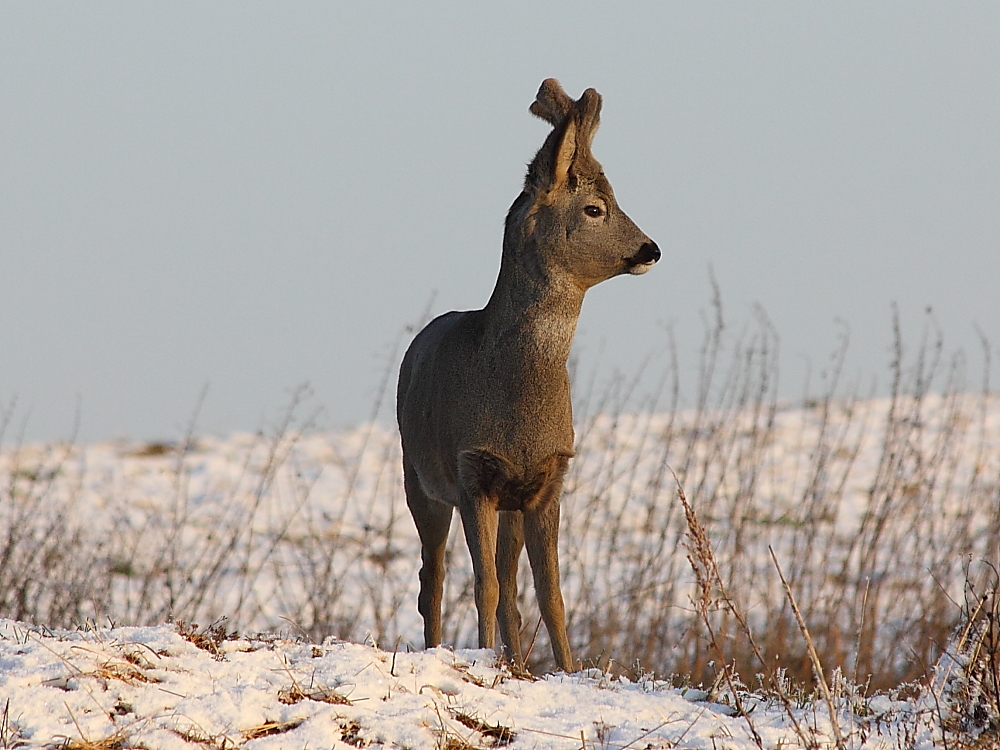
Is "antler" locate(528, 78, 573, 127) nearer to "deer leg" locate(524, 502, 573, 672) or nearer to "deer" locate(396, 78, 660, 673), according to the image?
"deer" locate(396, 78, 660, 673)

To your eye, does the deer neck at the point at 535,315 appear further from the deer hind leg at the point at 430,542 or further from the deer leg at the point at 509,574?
the deer hind leg at the point at 430,542

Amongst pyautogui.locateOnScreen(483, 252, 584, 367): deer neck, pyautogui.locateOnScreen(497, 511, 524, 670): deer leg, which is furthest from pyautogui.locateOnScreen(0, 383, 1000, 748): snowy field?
pyautogui.locateOnScreen(483, 252, 584, 367): deer neck

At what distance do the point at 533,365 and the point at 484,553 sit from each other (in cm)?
76

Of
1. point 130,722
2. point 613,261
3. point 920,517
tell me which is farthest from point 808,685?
point 130,722

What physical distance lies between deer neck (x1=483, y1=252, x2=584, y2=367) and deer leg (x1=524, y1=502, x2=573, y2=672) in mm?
609

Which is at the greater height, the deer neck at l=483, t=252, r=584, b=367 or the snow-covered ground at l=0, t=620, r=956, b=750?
the deer neck at l=483, t=252, r=584, b=367

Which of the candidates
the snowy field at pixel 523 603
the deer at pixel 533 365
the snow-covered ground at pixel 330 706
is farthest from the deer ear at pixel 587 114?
the snow-covered ground at pixel 330 706

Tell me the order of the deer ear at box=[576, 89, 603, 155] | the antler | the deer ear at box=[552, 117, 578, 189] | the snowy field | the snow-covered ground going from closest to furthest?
the snow-covered ground, the snowy field, the deer ear at box=[552, 117, 578, 189], the deer ear at box=[576, 89, 603, 155], the antler

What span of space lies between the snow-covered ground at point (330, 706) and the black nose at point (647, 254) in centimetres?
165

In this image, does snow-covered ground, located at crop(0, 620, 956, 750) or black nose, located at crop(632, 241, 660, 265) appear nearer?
snow-covered ground, located at crop(0, 620, 956, 750)

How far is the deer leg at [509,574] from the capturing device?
5.32 meters

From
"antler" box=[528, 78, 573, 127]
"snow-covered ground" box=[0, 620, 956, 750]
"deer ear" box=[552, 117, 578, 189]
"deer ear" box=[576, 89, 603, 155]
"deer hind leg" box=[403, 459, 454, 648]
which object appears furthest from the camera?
"deer hind leg" box=[403, 459, 454, 648]

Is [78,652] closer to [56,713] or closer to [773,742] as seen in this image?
[56,713]

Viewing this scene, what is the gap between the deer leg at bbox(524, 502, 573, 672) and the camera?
5.17 m
